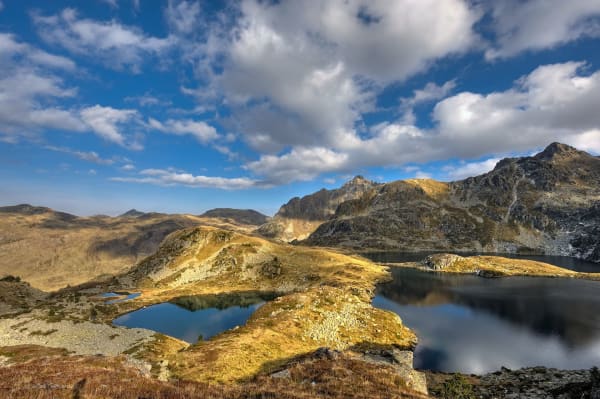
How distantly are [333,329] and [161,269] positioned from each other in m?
115

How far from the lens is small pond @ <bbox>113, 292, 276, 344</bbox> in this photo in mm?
84375

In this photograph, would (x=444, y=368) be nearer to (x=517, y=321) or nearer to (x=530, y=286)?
(x=517, y=321)

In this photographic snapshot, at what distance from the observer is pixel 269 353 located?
168ft

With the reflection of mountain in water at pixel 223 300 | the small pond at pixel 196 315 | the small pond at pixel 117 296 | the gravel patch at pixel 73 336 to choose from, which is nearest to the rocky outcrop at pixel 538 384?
the small pond at pixel 196 315

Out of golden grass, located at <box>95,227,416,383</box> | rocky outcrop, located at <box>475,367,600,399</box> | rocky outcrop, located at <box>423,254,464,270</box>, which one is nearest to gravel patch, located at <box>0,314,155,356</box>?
golden grass, located at <box>95,227,416,383</box>

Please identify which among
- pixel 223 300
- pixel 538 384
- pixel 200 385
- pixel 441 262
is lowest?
pixel 223 300

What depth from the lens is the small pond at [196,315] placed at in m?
84.4

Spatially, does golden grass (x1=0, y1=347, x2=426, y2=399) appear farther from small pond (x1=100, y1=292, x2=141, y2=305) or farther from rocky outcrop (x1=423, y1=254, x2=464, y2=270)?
rocky outcrop (x1=423, y1=254, x2=464, y2=270)

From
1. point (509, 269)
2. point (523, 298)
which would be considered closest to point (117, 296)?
point (523, 298)

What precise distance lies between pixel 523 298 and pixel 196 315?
121m

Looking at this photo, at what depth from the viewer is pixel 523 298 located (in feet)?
384

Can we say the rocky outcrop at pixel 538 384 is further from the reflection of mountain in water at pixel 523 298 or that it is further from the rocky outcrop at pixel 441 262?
the rocky outcrop at pixel 441 262

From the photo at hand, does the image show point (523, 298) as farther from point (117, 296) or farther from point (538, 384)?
point (117, 296)

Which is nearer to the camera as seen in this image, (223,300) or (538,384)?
(538,384)
